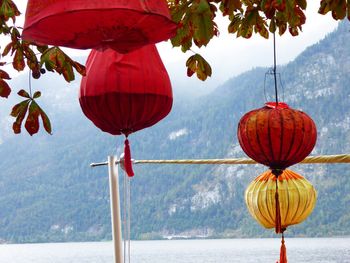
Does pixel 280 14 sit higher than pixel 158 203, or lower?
higher

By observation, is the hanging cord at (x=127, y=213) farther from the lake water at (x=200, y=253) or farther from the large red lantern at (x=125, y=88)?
the lake water at (x=200, y=253)

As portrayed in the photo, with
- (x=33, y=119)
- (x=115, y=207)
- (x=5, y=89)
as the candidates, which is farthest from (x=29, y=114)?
(x=115, y=207)

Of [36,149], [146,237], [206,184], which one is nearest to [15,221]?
[36,149]

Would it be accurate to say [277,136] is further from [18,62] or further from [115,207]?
[115,207]

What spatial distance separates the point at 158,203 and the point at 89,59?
331 feet

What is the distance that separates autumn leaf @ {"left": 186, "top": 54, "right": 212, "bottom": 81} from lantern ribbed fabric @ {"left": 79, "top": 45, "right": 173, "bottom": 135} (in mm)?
289

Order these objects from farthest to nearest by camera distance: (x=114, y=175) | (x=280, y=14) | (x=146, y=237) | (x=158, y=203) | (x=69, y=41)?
(x=146, y=237) < (x=158, y=203) < (x=114, y=175) < (x=280, y=14) < (x=69, y=41)

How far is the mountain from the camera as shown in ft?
335

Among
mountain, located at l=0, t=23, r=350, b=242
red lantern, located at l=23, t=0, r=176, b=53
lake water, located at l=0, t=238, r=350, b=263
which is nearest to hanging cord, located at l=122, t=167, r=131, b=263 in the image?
red lantern, located at l=23, t=0, r=176, b=53

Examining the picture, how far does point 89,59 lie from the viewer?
214 cm

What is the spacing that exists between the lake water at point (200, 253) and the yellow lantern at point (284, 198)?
58.2 m

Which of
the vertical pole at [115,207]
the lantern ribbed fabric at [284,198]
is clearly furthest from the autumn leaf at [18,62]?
the lantern ribbed fabric at [284,198]

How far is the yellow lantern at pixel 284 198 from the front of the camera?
14.9 feet

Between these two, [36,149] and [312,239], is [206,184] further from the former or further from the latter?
[36,149]
